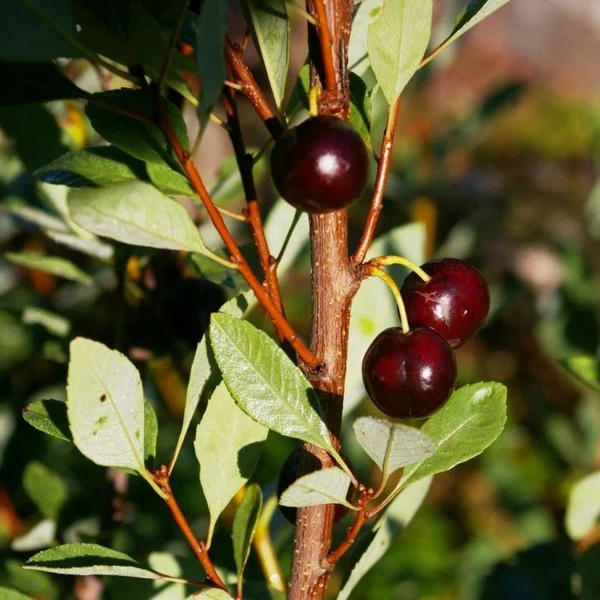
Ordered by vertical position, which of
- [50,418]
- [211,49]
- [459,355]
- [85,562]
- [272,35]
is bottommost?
[85,562]

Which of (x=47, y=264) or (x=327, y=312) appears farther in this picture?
(x=47, y=264)

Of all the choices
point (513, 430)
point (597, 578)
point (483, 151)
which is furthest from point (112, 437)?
point (483, 151)

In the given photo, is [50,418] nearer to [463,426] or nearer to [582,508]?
[463,426]

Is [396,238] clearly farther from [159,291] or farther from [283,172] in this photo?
[283,172]

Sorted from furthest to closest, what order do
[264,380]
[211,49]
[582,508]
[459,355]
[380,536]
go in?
[459,355] < [582,508] < [380,536] < [264,380] < [211,49]

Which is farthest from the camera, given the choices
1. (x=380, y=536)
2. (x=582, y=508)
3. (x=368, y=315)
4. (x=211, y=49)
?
(x=582, y=508)

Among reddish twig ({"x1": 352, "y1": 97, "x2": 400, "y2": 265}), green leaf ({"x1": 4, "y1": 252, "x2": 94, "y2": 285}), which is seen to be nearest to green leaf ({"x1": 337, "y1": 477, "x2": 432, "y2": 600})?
reddish twig ({"x1": 352, "y1": 97, "x2": 400, "y2": 265})

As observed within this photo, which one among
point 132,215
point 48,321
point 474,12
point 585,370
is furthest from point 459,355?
point 132,215
